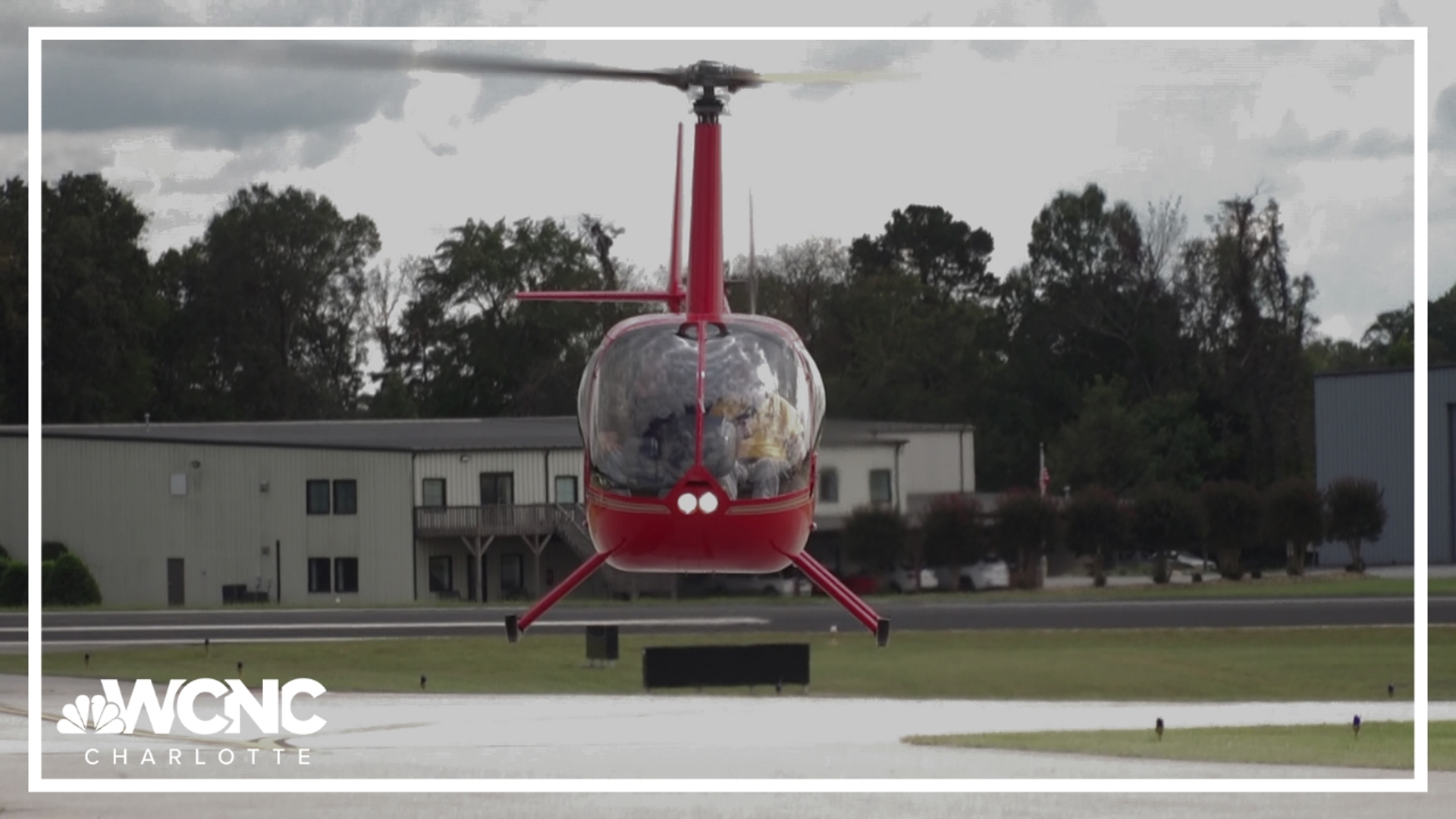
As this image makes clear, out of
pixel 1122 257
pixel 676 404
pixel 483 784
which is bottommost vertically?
pixel 483 784

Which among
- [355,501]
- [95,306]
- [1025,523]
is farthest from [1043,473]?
[95,306]

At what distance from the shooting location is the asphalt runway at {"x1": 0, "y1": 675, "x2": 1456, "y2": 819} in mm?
17312

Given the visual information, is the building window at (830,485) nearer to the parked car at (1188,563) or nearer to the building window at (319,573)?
the parked car at (1188,563)

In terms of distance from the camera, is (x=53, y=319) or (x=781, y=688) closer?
(x=781, y=688)

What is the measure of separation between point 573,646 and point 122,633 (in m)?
11.3

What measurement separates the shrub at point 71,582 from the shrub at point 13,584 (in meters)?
1.75

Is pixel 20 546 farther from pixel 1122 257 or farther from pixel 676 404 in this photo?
pixel 676 404

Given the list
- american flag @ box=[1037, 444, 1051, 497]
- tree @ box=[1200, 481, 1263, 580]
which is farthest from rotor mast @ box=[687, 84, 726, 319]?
tree @ box=[1200, 481, 1263, 580]

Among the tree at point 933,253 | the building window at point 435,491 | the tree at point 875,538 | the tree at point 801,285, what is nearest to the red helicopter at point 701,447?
the tree at point 875,538

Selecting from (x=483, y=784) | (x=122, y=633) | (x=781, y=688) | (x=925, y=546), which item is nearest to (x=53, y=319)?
(x=122, y=633)

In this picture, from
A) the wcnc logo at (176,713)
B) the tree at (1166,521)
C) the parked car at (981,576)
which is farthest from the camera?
the tree at (1166,521)

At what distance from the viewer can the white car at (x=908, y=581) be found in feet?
93.8

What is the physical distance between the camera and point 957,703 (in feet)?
106

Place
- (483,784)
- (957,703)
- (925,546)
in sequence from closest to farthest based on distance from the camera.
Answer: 1. (483,784)
2. (925,546)
3. (957,703)
